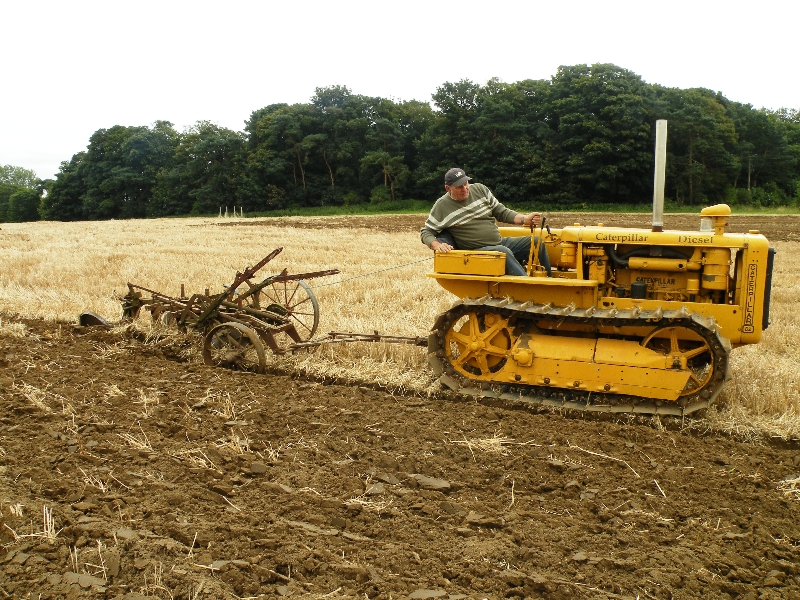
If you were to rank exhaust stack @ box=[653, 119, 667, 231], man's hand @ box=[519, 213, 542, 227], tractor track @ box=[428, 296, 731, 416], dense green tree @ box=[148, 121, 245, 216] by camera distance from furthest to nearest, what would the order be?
dense green tree @ box=[148, 121, 245, 216]
man's hand @ box=[519, 213, 542, 227]
exhaust stack @ box=[653, 119, 667, 231]
tractor track @ box=[428, 296, 731, 416]

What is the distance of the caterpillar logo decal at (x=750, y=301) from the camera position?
582 cm

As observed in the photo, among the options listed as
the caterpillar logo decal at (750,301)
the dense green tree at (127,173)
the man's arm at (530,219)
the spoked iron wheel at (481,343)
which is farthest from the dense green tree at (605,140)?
the dense green tree at (127,173)

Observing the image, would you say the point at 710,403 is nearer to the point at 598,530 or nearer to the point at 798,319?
the point at 598,530

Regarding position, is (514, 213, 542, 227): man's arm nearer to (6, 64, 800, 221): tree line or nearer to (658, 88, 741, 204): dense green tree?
(6, 64, 800, 221): tree line

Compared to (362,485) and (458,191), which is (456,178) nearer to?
(458,191)

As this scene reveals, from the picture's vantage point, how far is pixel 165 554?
356 cm

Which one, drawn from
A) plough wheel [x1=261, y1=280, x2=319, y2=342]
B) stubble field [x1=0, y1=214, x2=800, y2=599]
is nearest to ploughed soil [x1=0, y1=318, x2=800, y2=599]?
stubble field [x1=0, y1=214, x2=800, y2=599]

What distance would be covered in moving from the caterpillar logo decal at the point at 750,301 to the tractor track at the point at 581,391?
1.28ft

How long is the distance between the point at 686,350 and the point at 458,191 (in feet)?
8.25

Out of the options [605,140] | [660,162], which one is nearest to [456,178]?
[660,162]

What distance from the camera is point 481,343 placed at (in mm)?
6312

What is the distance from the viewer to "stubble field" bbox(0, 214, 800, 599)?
3432mm

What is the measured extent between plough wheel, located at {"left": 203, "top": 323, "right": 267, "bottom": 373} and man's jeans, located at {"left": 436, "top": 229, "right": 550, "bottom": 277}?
222 centimetres

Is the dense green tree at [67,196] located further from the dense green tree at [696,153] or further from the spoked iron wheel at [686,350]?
the spoked iron wheel at [686,350]
